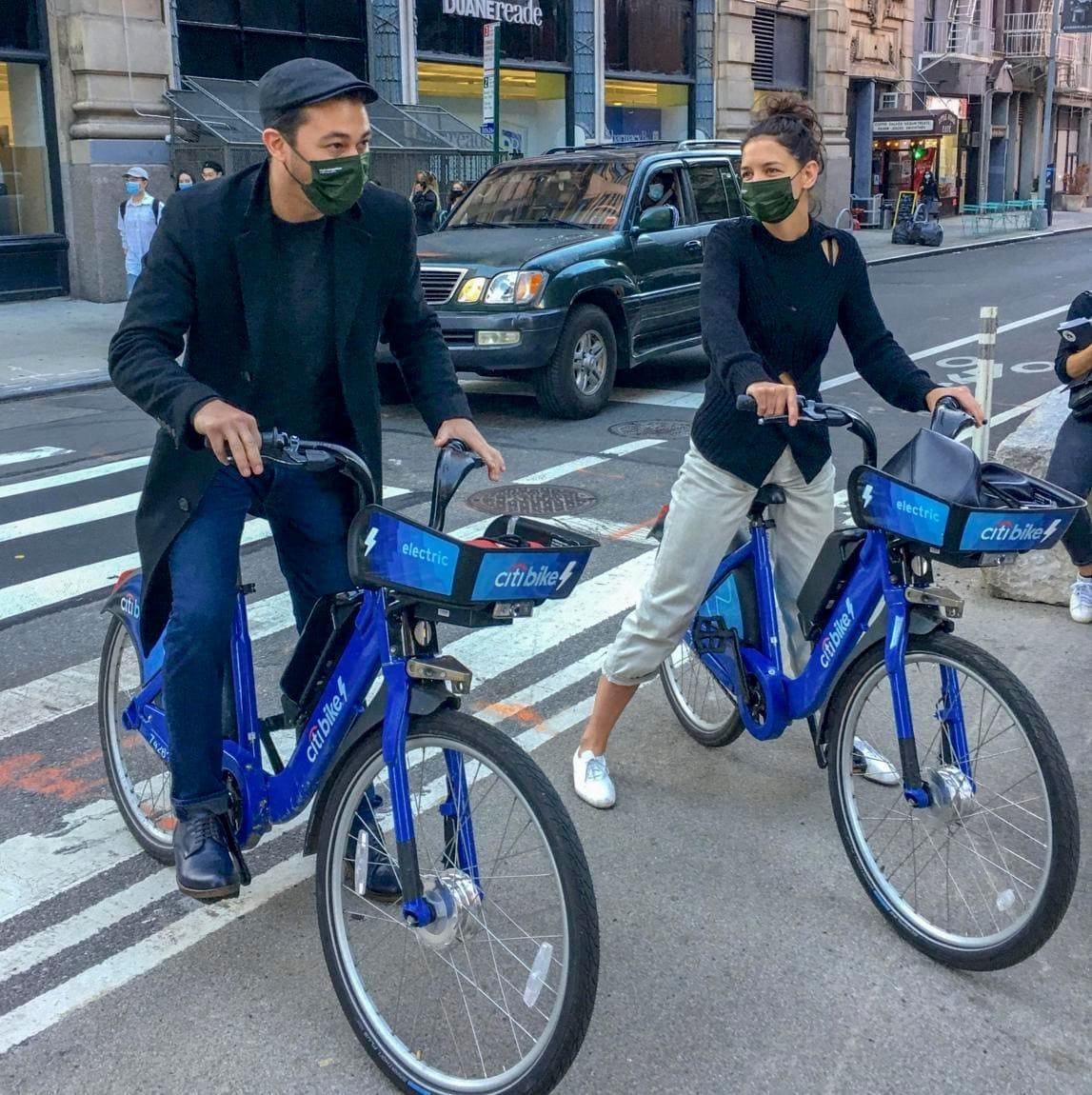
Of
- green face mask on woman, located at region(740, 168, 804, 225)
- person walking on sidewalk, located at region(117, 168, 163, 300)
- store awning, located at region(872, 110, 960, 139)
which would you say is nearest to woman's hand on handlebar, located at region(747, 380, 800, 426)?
green face mask on woman, located at region(740, 168, 804, 225)

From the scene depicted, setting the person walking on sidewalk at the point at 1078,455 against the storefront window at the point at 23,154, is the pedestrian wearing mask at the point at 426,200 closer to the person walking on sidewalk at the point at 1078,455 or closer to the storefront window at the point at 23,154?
the storefront window at the point at 23,154

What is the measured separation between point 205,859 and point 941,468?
1.96 metres

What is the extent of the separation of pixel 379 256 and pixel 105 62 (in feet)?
54.9

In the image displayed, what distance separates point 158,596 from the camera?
3414 millimetres

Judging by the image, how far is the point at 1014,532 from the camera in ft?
10.0

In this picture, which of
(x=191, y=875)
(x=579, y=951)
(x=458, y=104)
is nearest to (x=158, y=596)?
(x=191, y=875)

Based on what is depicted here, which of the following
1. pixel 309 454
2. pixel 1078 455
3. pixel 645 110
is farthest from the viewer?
pixel 645 110

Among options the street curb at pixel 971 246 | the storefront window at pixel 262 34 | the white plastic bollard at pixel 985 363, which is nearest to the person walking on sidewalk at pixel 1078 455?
the white plastic bollard at pixel 985 363

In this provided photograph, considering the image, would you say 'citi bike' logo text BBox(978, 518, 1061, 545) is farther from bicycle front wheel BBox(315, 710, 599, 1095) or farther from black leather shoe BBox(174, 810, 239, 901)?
black leather shoe BBox(174, 810, 239, 901)

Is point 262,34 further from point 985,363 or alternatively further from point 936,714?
point 936,714

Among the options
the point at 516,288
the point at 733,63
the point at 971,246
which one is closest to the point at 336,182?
the point at 516,288

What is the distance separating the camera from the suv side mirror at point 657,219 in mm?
10645

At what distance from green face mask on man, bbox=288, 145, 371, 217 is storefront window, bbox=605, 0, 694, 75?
2599 cm

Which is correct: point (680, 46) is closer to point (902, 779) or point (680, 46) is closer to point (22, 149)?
point (22, 149)
